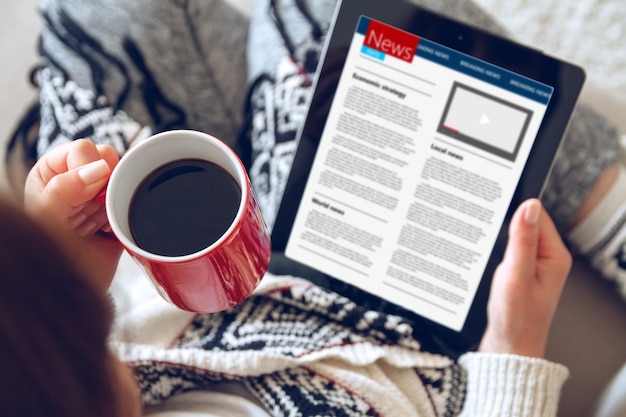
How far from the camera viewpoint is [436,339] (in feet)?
1.90

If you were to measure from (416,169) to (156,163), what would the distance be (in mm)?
248

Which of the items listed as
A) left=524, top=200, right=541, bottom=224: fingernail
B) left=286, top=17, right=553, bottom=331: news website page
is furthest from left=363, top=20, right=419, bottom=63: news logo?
left=524, top=200, right=541, bottom=224: fingernail

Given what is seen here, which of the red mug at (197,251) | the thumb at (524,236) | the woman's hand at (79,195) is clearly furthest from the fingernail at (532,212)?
the woman's hand at (79,195)

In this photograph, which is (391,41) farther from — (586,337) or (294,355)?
(586,337)

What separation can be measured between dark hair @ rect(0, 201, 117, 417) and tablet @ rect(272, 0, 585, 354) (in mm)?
288

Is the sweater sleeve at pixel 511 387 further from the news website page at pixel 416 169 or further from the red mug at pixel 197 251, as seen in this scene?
the red mug at pixel 197 251

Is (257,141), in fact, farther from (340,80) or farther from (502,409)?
(502,409)

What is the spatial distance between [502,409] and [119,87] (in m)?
0.54

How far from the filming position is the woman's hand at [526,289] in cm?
54

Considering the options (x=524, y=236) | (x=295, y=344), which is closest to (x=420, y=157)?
(x=524, y=236)

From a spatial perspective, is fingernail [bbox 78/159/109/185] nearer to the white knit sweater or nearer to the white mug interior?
the white mug interior

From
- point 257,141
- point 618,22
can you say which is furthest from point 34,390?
point 618,22

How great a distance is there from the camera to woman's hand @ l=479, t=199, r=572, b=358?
1.76ft

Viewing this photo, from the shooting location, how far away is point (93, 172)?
0.40 metres
